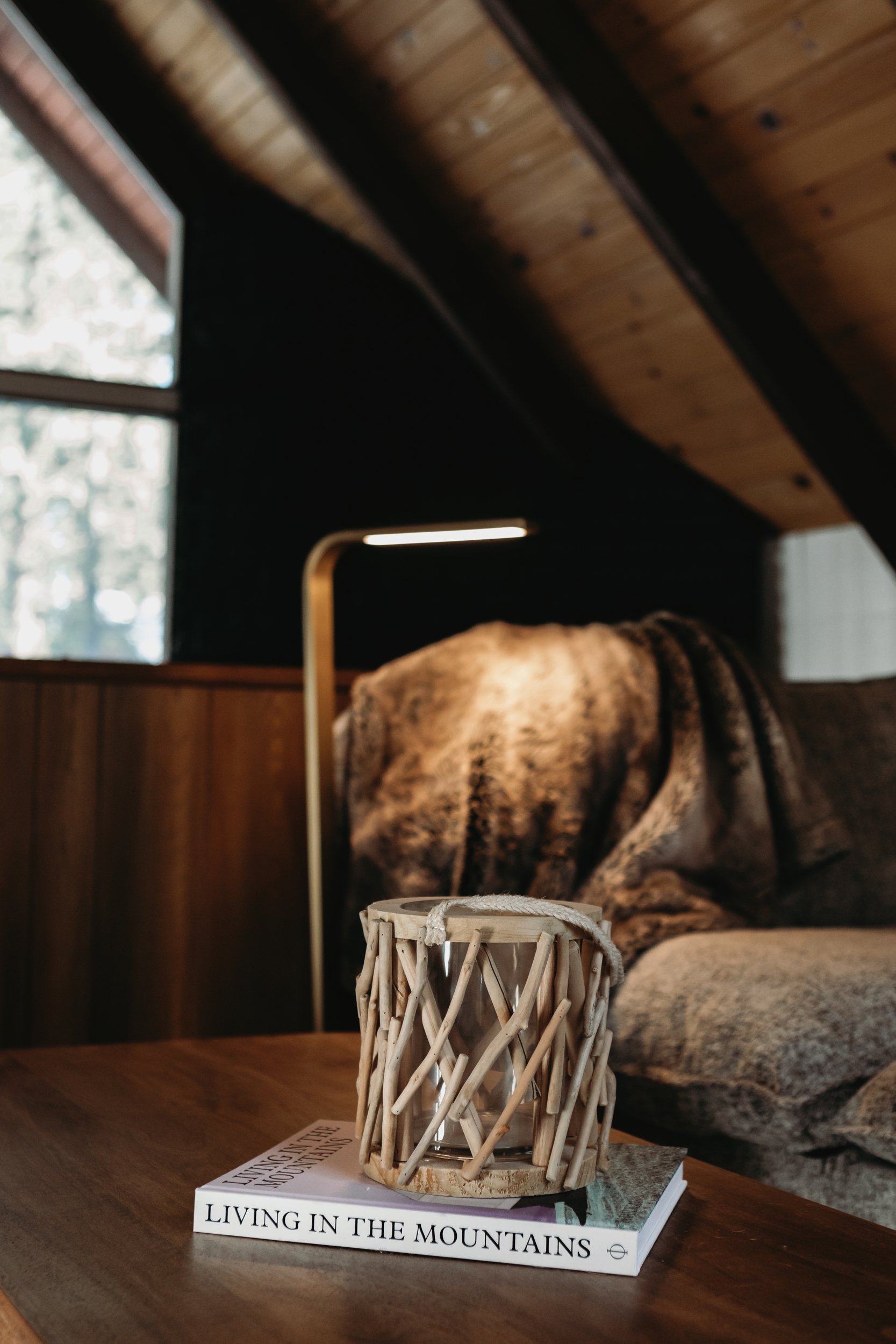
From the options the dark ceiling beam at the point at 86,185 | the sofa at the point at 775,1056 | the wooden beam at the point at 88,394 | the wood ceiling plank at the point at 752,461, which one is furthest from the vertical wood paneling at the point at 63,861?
the dark ceiling beam at the point at 86,185

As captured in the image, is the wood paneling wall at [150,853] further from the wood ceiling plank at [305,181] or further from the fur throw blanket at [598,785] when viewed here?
the wood ceiling plank at [305,181]

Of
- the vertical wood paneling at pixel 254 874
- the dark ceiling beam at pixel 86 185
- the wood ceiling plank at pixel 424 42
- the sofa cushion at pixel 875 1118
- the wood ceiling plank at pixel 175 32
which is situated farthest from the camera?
the dark ceiling beam at pixel 86 185

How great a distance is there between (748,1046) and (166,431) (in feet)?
10.7

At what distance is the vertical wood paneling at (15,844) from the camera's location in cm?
197

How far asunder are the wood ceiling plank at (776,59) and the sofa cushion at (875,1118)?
6.61 feet

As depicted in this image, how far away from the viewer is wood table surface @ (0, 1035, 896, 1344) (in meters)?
0.55

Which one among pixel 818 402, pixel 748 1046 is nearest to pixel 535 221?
pixel 818 402

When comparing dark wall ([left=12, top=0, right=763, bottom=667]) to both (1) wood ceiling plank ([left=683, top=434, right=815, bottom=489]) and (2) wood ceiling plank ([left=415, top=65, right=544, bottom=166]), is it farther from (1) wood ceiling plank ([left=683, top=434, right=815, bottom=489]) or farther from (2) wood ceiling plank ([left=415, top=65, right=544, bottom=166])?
(2) wood ceiling plank ([left=415, top=65, right=544, bottom=166])

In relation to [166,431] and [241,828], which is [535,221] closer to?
[166,431]

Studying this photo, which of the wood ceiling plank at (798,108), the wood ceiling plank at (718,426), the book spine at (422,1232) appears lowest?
the book spine at (422,1232)

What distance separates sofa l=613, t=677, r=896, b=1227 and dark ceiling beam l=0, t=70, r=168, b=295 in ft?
10.8

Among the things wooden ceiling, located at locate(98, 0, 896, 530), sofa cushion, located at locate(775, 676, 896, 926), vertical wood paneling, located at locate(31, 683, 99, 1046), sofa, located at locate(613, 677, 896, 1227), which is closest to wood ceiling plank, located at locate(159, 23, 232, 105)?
wooden ceiling, located at locate(98, 0, 896, 530)

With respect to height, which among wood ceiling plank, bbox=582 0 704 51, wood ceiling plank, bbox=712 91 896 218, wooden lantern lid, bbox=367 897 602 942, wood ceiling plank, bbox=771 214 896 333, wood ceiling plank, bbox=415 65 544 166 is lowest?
wooden lantern lid, bbox=367 897 602 942

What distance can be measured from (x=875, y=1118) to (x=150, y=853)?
1298 mm
